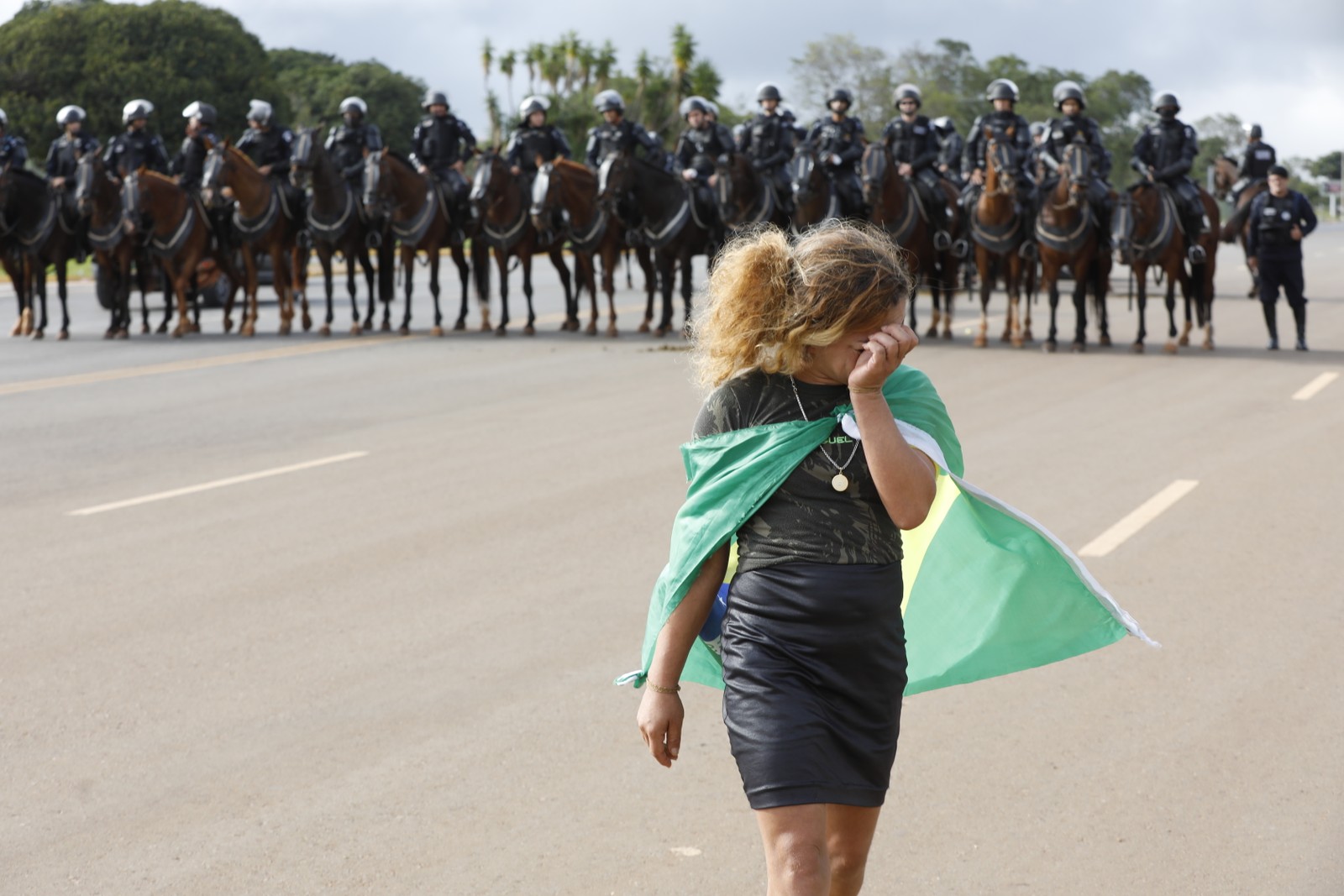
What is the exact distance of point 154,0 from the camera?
234 feet

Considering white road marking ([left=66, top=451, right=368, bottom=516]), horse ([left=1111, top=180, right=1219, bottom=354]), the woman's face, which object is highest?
horse ([left=1111, top=180, right=1219, bottom=354])

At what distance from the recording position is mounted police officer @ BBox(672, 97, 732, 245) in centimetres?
2195

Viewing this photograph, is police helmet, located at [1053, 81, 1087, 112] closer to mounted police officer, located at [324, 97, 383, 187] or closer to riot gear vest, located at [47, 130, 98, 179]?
mounted police officer, located at [324, 97, 383, 187]

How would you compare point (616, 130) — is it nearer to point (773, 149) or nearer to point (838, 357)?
point (773, 149)

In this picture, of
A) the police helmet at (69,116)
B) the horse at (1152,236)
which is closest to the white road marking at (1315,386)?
the horse at (1152,236)

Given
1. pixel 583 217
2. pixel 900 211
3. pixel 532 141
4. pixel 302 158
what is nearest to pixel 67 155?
pixel 302 158

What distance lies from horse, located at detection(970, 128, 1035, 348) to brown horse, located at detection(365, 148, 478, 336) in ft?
23.3

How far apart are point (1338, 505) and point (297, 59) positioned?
355 ft

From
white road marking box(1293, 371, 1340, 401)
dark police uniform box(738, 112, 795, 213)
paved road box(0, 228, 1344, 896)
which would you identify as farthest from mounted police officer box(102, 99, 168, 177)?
white road marking box(1293, 371, 1340, 401)

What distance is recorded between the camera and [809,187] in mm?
19859

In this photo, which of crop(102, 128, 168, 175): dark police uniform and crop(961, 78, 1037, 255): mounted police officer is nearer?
crop(961, 78, 1037, 255): mounted police officer

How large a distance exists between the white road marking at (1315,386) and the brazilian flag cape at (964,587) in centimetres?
1164

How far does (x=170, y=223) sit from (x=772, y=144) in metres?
8.01

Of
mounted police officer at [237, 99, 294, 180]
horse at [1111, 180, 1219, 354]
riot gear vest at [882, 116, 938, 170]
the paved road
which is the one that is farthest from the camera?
mounted police officer at [237, 99, 294, 180]
